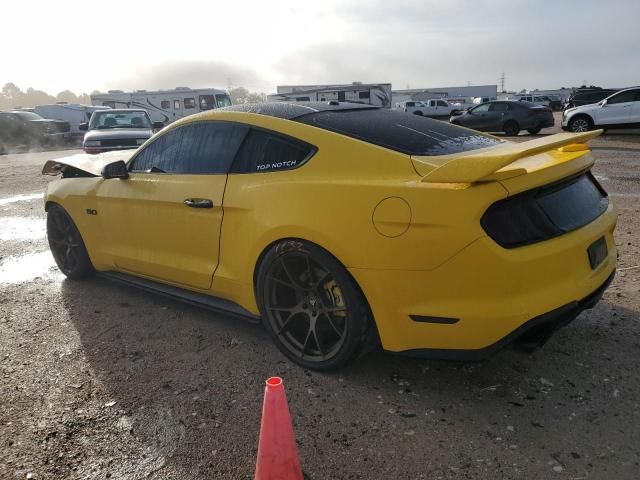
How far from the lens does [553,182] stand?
2.71m

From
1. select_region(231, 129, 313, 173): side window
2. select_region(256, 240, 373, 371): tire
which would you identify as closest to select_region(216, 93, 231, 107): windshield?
select_region(231, 129, 313, 173): side window

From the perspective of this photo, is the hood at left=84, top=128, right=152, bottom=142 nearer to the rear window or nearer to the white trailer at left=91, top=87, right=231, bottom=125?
the rear window

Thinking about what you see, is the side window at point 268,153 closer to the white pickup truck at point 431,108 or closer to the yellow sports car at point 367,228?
the yellow sports car at point 367,228

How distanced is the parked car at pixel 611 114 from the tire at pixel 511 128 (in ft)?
7.62

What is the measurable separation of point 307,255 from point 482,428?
1233 millimetres

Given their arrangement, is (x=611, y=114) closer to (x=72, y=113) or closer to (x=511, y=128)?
(x=511, y=128)

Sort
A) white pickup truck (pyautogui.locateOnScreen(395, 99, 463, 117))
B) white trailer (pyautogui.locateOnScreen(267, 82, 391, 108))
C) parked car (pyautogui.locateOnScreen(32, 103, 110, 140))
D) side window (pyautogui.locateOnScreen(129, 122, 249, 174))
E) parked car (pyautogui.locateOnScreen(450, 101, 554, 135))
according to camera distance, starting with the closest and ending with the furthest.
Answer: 1. side window (pyautogui.locateOnScreen(129, 122, 249, 174))
2. parked car (pyautogui.locateOnScreen(450, 101, 554, 135))
3. parked car (pyautogui.locateOnScreen(32, 103, 110, 140))
4. white trailer (pyautogui.locateOnScreen(267, 82, 391, 108))
5. white pickup truck (pyautogui.locateOnScreen(395, 99, 463, 117))

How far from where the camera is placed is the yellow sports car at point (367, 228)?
8.07ft

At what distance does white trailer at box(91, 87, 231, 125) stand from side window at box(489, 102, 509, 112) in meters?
15.6

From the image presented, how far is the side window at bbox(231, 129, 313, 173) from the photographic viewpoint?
3102mm

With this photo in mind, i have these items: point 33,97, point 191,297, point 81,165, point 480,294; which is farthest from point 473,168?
point 33,97

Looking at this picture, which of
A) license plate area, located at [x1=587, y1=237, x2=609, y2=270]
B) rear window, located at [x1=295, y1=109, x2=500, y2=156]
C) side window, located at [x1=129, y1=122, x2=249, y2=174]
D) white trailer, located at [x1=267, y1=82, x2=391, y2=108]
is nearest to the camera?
license plate area, located at [x1=587, y1=237, x2=609, y2=270]

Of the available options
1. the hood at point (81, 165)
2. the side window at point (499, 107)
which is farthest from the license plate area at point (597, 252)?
A: the side window at point (499, 107)

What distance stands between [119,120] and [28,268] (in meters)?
10.3
